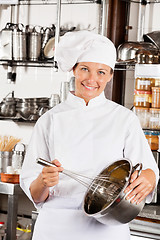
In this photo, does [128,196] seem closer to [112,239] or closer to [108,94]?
[112,239]

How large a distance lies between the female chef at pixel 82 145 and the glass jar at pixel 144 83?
4.76 feet

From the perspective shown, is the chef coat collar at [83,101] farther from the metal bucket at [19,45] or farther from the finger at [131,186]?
the metal bucket at [19,45]

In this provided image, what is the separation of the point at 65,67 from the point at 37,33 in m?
2.10

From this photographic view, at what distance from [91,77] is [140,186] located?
1.28ft

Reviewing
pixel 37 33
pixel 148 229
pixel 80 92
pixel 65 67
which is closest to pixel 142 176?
pixel 80 92

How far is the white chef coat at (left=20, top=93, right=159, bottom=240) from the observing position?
158cm

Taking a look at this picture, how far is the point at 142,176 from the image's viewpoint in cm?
149

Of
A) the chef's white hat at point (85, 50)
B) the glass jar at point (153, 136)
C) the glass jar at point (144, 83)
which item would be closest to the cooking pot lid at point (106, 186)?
the chef's white hat at point (85, 50)

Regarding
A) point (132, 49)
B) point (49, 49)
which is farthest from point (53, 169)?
point (49, 49)

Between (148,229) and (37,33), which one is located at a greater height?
(37,33)

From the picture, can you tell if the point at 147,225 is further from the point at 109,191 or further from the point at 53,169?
the point at 53,169

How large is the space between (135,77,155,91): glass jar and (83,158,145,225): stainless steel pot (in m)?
1.56

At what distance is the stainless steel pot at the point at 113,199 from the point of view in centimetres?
143

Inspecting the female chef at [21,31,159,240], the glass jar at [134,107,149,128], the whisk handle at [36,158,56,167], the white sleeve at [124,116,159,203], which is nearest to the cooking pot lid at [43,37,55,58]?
the glass jar at [134,107,149,128]
